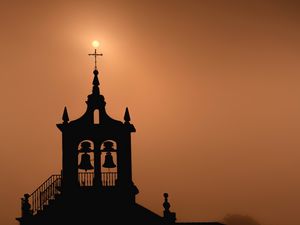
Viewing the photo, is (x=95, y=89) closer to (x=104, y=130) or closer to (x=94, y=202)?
(x=104, y=130)

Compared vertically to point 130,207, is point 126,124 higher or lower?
higher

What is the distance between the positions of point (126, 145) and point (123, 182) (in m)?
1.30

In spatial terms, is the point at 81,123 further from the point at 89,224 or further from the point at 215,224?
the point at 215,224

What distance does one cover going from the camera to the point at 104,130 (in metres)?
18.8

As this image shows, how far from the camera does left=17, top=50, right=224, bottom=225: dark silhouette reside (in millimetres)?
18141

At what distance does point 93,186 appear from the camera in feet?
60.0

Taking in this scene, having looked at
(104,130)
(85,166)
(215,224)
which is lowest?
(215,224)

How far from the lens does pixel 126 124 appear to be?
18.8m

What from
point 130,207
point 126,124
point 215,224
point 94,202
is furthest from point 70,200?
point 215,224

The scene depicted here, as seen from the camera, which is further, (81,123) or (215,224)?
(215,224)

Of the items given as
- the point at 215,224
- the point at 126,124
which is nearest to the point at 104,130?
the point at 126,124

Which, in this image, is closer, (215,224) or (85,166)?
(85,166)

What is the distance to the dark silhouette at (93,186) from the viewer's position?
18.1 meters

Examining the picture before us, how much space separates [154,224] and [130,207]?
120cm
